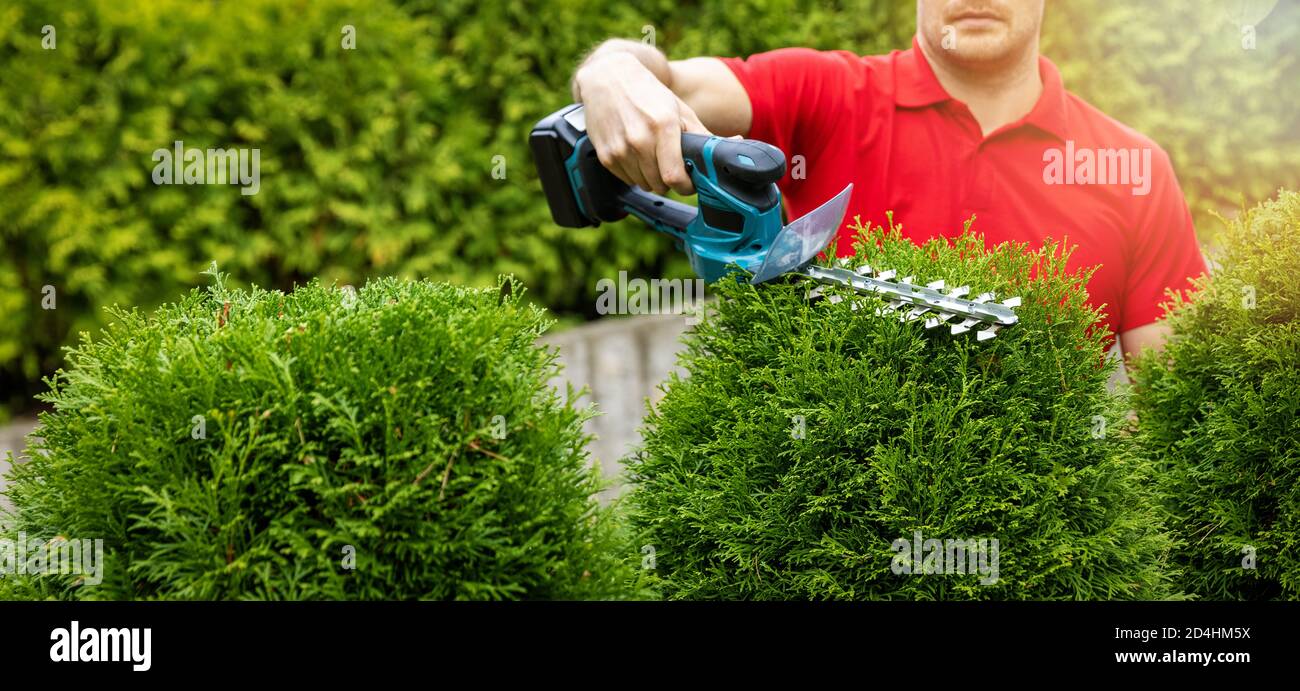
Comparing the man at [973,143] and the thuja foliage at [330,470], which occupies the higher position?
the man at [973,143]

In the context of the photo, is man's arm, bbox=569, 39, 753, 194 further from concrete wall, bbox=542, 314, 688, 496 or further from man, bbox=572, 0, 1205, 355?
concrete wall, bbox=542, 314, 688, 496

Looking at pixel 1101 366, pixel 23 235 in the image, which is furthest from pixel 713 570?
pixel 23 235

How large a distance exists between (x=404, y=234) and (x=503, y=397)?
415 cm

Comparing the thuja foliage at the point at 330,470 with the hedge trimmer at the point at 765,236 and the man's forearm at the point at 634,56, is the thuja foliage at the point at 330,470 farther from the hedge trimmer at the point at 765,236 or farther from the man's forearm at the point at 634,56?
the man's forearm at the point at 634,56

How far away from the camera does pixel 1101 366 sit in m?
2.31

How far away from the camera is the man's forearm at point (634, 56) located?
2.98 meters

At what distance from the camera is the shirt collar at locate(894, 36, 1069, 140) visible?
3355 millimetres

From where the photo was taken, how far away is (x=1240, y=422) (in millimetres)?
2445

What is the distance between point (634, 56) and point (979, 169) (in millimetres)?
1081
